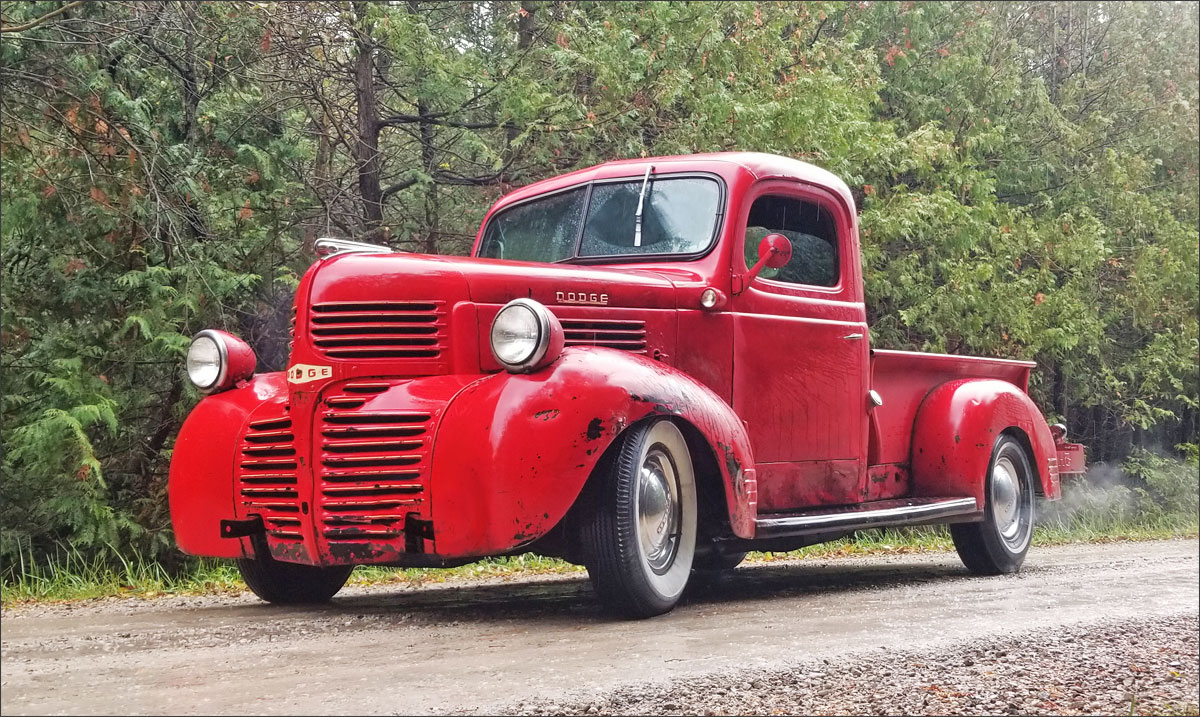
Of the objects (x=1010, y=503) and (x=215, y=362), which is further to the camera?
(x=1010, y=503)

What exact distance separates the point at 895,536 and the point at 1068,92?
9434 mm

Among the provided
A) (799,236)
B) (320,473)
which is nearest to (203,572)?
(320,473)

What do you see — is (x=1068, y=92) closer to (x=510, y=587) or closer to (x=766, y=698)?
(x=510, y=587)

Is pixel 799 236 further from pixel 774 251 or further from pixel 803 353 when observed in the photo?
pixel 774 251

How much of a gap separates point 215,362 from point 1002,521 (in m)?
5.05

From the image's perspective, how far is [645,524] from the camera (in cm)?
494

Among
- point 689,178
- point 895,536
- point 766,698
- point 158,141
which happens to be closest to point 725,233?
point 689,178

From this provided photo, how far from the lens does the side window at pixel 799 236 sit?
6.43 meters

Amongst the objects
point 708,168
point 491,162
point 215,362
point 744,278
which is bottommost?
point 215,362

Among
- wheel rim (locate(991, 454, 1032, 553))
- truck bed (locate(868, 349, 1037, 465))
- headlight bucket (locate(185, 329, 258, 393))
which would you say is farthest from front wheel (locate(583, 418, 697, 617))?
wheel rim (locate(991, 454, 1032, 553))

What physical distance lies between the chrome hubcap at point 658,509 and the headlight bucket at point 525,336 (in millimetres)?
614

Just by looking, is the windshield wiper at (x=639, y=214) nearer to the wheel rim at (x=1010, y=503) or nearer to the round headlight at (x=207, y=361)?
the round headlight at (x=207, y=361)

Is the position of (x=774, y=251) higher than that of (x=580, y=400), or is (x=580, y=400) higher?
(x=774, y=251)

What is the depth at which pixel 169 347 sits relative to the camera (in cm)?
828
